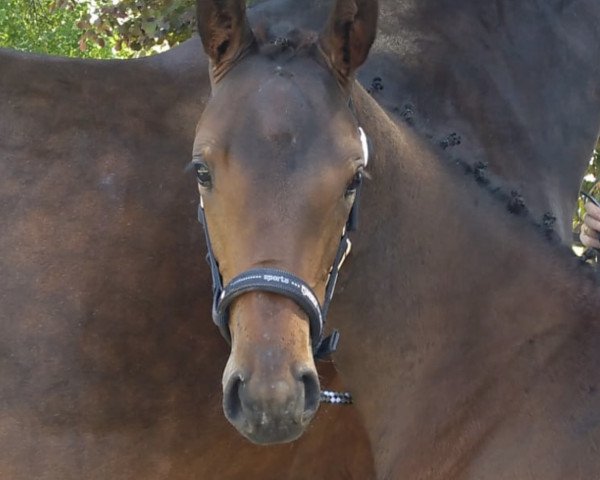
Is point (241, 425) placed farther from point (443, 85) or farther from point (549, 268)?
point (443, 85)

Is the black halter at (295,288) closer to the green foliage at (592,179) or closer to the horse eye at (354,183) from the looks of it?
the horse eye at (354,183)

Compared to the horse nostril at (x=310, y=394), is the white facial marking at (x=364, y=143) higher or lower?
higher

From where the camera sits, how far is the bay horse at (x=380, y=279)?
10.5ft

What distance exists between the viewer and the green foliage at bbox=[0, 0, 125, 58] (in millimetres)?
12414

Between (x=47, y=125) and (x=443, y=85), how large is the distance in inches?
78.6

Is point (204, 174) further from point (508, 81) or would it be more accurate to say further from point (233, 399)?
point (508, 81)

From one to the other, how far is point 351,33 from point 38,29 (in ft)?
32.8

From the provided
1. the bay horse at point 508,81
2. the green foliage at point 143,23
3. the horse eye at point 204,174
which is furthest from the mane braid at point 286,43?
the green foliage at point 143,23

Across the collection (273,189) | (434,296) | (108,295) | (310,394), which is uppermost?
(273,189)

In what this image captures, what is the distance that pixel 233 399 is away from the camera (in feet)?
10.2

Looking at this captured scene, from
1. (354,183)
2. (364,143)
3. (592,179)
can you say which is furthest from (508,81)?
(354,183)

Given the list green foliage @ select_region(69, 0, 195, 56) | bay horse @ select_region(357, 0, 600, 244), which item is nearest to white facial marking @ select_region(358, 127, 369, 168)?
bay horse @ select_region(357, 0, 600, 244)

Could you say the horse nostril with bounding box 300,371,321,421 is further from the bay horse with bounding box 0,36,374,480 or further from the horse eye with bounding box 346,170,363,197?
the bay horse with bounding box 0,36,374,480

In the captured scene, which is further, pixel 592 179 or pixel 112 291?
pixel 592 179
